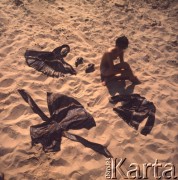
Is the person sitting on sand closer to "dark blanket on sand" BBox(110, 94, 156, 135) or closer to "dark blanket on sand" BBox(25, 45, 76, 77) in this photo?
"dark blanket on sand" BBox(110, 94, 156, 135)

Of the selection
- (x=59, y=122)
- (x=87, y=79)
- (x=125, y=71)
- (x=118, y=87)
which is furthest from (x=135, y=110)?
(x=59, y=122)

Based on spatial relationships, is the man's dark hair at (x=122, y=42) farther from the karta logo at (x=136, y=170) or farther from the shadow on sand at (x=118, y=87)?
the karta logo at (x=136, y=170)

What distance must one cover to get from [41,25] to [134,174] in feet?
11.9

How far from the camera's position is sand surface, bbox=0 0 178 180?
312 centimetres

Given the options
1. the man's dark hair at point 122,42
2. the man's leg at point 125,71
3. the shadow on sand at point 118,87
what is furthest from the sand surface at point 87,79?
the man's dark hair at point 122,42

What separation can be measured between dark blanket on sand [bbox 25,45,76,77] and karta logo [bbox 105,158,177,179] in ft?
5.99

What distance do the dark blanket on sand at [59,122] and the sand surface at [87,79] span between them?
9cm

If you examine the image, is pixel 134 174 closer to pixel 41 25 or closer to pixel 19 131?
pixel 19 131

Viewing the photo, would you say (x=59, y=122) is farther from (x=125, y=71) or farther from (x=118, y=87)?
(x=125, y=71)

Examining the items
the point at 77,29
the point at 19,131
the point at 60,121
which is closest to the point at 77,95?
the point at 60,121

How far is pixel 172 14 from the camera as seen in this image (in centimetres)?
594

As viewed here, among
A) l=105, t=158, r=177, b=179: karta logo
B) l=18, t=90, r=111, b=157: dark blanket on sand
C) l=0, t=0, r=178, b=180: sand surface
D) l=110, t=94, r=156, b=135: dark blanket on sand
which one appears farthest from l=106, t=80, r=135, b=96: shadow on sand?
l=105, t=158, r=177, b=179: karta logo

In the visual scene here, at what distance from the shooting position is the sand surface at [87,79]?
3121 mm

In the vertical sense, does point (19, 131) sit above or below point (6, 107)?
below
